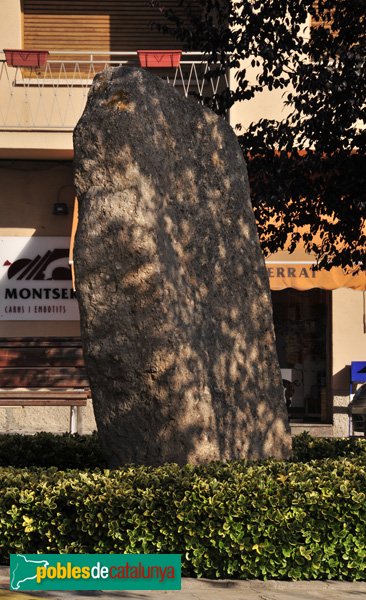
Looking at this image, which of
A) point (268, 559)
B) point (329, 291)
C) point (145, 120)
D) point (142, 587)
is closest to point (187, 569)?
point (268, 559)

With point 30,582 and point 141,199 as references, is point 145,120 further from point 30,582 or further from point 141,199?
point 30,582

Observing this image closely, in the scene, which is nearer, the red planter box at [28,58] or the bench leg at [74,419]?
the bench leg at [74,419]

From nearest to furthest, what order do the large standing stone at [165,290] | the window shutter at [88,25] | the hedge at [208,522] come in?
the hedge at [208,522] → the large standing stone at [165,290] → the window shutter at [88,25]

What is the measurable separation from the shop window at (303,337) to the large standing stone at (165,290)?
37.0 ft

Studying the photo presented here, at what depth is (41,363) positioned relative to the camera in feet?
60.0

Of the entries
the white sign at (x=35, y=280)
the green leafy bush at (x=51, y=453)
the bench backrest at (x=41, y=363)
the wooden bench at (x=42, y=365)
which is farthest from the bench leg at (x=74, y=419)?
the green leafy bush at (x=51, y=453)

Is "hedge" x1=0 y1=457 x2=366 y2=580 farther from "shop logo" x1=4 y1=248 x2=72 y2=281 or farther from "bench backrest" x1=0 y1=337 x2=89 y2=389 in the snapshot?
"shop logo" x1=4 y1=248 x2=72 y2=281

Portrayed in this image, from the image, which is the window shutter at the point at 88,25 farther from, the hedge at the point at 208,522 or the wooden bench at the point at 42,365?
the hedge at the point at 208,522

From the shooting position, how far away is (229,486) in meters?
7.12

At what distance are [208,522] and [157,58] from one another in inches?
502

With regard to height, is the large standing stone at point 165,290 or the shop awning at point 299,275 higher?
the shop awning at point 299,275

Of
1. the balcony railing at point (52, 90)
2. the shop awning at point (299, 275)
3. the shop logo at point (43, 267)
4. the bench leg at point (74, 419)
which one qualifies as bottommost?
the bench leg at point (74, 419)

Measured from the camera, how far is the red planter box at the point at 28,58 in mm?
18500

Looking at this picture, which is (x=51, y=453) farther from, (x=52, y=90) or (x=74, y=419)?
(x=52, y=90)
